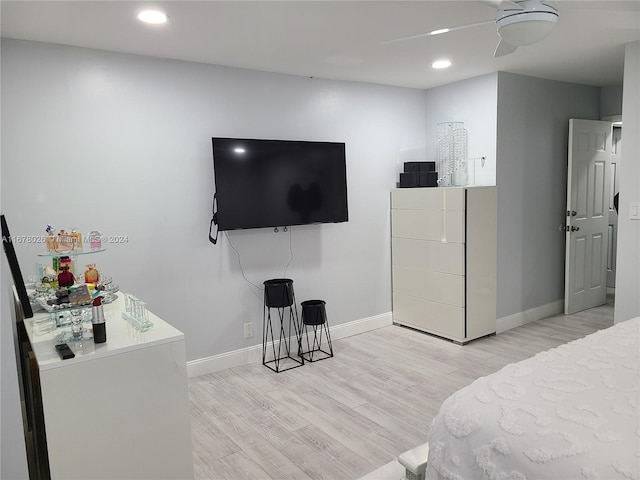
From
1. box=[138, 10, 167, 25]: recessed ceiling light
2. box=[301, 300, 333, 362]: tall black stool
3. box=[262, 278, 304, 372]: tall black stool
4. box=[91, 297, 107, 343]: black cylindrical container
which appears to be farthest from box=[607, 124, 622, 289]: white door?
box=[91, 297, 107, 343]: black cylindrical container

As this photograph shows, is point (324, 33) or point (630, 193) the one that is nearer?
point (324, 33)

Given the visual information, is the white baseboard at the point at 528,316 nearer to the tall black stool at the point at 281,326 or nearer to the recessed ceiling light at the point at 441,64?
the tall black stool at the point at 281,326

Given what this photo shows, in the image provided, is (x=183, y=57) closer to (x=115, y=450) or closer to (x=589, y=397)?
(x=115, y=450)

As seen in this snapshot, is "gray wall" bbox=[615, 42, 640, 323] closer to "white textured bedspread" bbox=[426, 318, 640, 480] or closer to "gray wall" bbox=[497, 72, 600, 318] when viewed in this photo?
"gray wall" bbox=[497, 72, 600, 318]

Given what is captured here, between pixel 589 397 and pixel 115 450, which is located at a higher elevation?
pixel 589 397

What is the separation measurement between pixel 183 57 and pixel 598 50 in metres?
3.13

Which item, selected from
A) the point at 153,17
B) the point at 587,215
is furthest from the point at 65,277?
the point at 587,215

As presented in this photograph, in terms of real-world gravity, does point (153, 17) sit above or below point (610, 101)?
above

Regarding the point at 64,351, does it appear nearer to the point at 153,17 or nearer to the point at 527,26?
the point at 153,17

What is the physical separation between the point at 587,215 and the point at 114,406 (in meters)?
5.03

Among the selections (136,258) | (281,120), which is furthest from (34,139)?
(281,120)

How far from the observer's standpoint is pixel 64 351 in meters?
1.79

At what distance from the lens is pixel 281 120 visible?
13.2 feet

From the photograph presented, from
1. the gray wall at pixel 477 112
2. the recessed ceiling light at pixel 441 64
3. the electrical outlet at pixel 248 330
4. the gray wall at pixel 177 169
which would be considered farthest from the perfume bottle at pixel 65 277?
the gray wall at pixel 477 112
